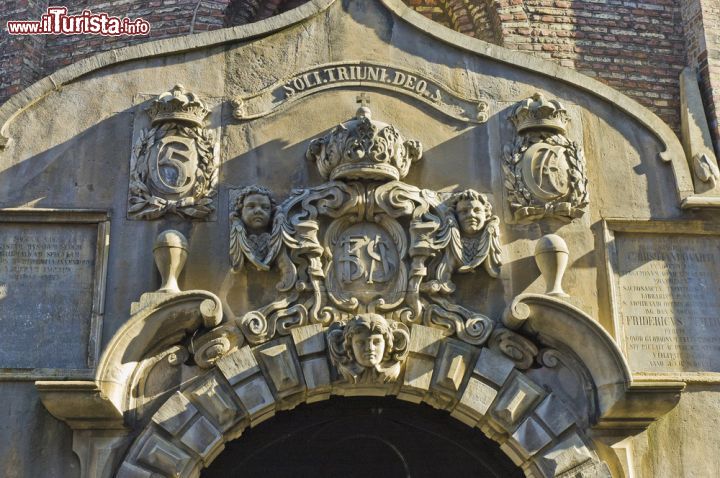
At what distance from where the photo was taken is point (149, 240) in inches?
321

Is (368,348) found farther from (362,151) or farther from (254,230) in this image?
(362,151)

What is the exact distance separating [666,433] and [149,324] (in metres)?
3.86

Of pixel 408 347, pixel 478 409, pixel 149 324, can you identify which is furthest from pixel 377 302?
pixel 149 324

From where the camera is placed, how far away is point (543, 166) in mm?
8414

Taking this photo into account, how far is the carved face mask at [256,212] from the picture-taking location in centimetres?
809

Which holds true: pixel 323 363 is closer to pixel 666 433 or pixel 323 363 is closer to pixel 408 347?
pixel 408 347

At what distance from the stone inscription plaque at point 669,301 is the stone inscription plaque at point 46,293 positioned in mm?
4079

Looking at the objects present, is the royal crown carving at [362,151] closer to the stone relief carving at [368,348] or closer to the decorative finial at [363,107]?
the decorative finial at [363,107]

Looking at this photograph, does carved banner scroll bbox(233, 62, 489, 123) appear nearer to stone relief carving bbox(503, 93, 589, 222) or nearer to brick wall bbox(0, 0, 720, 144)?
stone relief carving bbox(503, 93, 589, 222)

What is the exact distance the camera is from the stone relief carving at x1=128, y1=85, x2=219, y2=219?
8.20 meters

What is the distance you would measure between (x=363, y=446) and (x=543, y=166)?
256 cm

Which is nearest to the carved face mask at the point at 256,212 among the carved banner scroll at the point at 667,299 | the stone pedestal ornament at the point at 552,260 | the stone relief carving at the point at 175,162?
the stone relief carving at the point at 175,162

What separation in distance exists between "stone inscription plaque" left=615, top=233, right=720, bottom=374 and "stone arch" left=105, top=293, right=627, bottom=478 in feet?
2.13

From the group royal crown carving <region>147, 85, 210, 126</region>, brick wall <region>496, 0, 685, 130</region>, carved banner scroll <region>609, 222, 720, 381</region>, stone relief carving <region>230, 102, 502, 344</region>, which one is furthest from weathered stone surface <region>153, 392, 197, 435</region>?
brick wall <region>496, 0, 685, 130</region>
